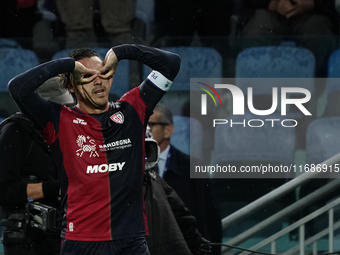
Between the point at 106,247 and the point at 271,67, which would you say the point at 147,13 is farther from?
the point at 106,247

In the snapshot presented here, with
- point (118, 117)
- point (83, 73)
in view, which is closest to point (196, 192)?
point (118, 117)

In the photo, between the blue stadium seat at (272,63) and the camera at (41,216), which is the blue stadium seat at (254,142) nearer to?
the blue stadium seat at (272,63)

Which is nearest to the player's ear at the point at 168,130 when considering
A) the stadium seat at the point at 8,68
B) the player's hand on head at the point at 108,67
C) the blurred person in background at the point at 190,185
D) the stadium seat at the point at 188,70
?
the blurred person in background at the point at 190,185

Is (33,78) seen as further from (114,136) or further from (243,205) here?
(243,205)

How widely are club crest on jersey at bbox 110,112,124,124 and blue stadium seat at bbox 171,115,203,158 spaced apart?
155cm

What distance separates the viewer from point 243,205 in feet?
14.0

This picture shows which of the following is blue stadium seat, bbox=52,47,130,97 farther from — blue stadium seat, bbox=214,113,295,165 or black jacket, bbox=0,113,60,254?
black jacket, bbox=0,113,60,254

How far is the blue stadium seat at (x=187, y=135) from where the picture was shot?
167 inches

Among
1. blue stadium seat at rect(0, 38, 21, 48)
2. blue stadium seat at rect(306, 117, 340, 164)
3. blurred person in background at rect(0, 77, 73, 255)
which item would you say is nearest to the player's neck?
blurred person in background at rect(0, 77, 73, 255)

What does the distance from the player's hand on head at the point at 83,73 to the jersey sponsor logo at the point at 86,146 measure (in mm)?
254

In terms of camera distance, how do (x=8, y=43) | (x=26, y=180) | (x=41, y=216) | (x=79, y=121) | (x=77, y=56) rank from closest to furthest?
1. (x=79, y=121)
2. (x=77, y=56)
3. (x=41, y=216)
4. (x=26, y=180)
5. (x=8, y=43)

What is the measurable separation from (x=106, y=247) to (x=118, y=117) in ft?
1.86

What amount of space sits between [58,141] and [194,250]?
134cm

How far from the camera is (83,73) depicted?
8.80ft
